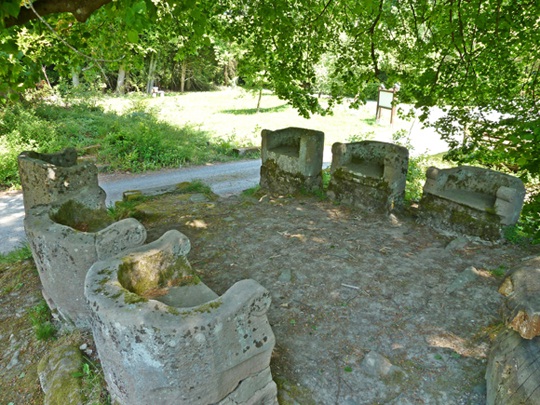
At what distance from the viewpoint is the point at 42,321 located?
4.41m

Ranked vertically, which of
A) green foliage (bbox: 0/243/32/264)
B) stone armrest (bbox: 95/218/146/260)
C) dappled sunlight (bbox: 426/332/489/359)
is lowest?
green foliage (bbox: 0/243/32/264)

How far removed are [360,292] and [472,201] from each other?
262 centimetres

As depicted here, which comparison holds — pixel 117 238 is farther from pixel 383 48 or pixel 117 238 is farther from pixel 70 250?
pixel 383 48

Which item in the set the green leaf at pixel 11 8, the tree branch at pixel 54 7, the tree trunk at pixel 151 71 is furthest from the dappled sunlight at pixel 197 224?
the tree trunk at pixel 151 71

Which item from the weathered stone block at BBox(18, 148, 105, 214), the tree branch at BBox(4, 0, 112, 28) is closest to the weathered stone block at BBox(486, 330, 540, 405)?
the tree branch at BBox(4, 0, 112, 28)

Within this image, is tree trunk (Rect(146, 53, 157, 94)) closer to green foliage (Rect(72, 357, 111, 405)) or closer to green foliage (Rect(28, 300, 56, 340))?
green foliage (Rect(28, 300, 56, 340))

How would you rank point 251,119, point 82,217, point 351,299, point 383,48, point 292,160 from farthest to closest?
point 251,119 < point 292,160 < point 383,48 < point 82,217 < point 351,299

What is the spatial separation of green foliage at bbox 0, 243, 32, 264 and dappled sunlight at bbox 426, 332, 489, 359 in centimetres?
581

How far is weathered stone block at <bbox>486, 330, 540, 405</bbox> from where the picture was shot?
7.54 feet

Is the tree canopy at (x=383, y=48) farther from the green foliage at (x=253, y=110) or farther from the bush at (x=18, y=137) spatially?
the green foliage at (x=253, y=110)

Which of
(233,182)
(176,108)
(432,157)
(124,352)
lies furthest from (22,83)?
(176,108)

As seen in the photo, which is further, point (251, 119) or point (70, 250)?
point (251, 119)

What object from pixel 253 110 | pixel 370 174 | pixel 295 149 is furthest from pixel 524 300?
pixel 253 110

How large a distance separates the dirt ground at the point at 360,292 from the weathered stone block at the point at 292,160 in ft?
2.49
